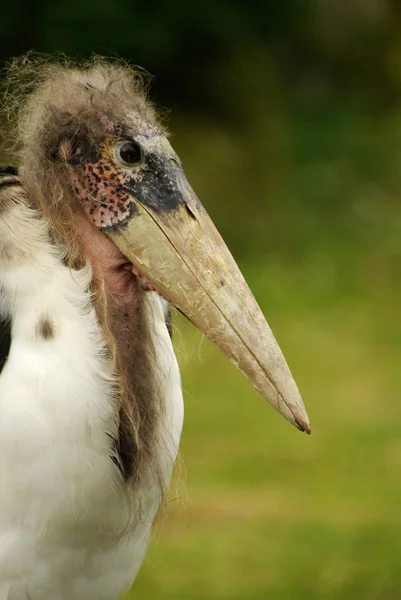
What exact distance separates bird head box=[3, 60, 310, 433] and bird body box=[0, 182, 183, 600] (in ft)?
0.34

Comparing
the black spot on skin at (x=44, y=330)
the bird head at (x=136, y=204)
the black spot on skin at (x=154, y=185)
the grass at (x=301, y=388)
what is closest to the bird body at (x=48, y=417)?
the black spot on skin at (x=44, y=330)

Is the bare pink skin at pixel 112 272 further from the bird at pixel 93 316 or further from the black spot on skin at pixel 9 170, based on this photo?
the black spot on skin at pixel 9 170

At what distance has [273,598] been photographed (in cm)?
553

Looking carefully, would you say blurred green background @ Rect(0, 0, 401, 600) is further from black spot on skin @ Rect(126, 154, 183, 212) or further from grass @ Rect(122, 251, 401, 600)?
black spot on skin @ Rect(126, 154, 183, 212)

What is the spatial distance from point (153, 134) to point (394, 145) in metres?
8.01

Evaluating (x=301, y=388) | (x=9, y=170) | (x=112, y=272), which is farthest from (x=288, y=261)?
(x=112, y=272)

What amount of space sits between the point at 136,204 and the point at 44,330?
388 millimetres

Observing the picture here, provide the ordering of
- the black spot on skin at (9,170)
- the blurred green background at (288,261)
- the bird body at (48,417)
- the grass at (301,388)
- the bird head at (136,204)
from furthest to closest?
the blurred green background at (288,261) < the grass at (301,388) < the black spot on skin at (9,170) < the bird head at (136,204) < the bird body at (48,417)

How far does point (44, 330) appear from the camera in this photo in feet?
11.3

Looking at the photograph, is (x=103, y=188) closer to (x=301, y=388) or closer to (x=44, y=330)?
(x=44, y=330)

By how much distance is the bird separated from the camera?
342cm

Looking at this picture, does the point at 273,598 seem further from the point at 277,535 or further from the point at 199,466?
the point at 199,466

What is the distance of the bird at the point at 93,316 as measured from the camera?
3.42 metres

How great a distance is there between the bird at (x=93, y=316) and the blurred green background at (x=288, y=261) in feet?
7.04
